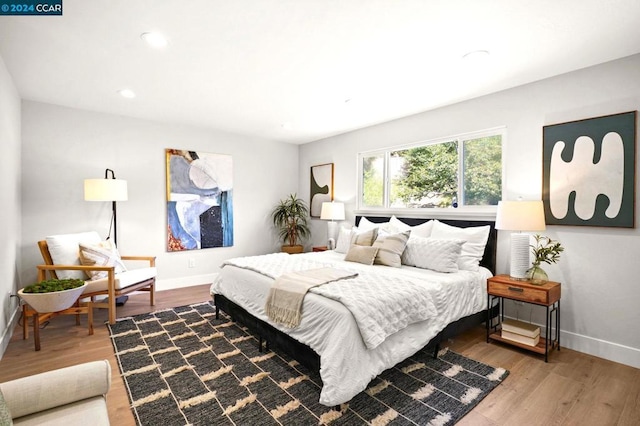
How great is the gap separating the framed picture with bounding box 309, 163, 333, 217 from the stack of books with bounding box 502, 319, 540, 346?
336cm

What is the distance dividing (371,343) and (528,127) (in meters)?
2.76

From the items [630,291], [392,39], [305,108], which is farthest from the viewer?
[305,108]

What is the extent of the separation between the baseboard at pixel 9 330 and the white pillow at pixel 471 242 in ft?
14.0

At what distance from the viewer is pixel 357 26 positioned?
2213 mm

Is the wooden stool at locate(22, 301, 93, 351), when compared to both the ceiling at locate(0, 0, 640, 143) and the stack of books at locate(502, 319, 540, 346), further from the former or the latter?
the stack of books at locate(502, 319, 540, 346)

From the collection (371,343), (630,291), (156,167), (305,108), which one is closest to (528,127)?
(630,291)

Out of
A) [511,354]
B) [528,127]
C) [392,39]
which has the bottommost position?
[511,354]

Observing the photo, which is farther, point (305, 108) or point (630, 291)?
point (305, 108)

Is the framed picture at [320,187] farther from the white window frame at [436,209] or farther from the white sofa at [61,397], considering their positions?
the white sofa at [61,397]

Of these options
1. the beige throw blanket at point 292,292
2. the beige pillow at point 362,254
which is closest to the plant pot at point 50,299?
the beige throw blanket at point 292,292

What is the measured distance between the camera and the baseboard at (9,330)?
272cm

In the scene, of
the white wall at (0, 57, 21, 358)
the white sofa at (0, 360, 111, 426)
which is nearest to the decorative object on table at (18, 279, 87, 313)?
the white wall at (0, 57, 21, 358)

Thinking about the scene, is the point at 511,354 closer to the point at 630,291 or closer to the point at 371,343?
the point at 630,291

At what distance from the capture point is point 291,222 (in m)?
6.02
